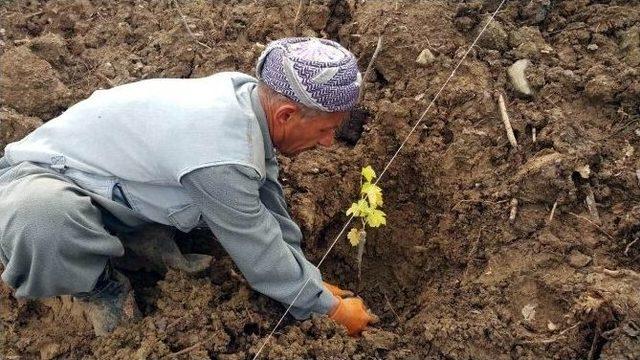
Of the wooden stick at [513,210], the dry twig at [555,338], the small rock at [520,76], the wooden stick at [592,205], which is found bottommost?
the dry twig at [555,338]

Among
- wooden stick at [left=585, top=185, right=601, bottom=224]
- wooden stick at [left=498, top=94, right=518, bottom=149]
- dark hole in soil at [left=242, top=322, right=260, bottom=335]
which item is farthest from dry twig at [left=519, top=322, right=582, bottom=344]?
dark hole in soil at [left=242, top=322, right=260, bottom=335]

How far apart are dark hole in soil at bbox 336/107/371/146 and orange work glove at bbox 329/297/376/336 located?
1.09 m

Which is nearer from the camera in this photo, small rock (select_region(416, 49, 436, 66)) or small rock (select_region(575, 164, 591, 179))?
→ small rock (select_region(575, 164, 591, 179))

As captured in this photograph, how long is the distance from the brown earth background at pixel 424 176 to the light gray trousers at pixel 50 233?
12.4 inches

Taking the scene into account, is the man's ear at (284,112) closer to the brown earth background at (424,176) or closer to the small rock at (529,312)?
the brown earth background at (424,176)

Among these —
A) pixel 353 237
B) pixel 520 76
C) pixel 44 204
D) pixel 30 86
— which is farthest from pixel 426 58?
pixel 30 86

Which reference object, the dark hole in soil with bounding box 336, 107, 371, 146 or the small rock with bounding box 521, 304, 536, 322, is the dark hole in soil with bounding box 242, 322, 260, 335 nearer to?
the small rock with bounding box 521, 304, 536, 322

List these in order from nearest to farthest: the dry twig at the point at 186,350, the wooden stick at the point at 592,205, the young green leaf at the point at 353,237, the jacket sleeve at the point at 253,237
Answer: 1. the jacket sleeve at the point at 253,237
2. the dry twig at the point at 186,350
3. the wooden stick at the point at 592,205
4. the young green leaf at the point at 353,237

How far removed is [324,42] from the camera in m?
2.22

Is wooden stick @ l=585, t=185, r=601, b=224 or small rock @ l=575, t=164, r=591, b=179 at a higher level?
small rock @ l=575, t=164, r=591, b=179

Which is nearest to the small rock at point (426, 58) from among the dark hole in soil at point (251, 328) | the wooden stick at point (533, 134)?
the wooden stick at point (533, 134)

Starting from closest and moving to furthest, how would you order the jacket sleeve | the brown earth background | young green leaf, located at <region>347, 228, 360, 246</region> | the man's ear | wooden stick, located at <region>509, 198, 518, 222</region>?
1. the jacket sleeve
2. the man's ear
3. the brown earth background
4. wooden stick, located at <region>509, 198, 518, 222</region>
5. young green leaf, located at <region>347, 228, 360, 246</region>

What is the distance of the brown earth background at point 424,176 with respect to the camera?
237cm

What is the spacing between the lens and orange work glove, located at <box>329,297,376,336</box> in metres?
2.46
